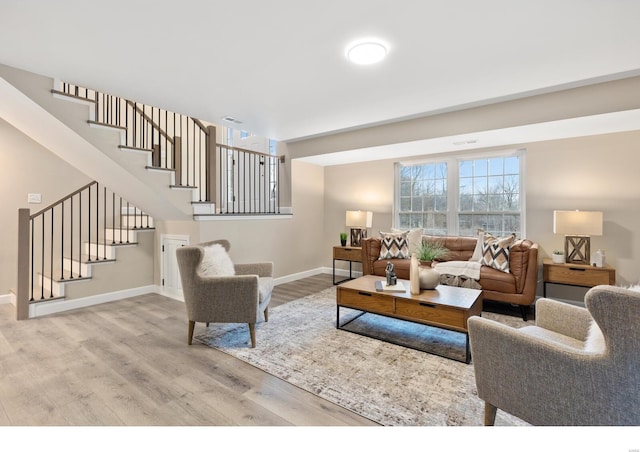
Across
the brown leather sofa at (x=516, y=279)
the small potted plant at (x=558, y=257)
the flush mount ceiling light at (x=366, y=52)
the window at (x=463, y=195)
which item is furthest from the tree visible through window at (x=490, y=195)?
the flush mount ceiling light at (x=366, y=52)

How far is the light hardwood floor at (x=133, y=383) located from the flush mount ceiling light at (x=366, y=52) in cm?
253

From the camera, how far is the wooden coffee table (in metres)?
2.44

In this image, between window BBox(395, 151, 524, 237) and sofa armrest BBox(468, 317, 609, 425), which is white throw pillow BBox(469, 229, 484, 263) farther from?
sofa armrest BBox(468, 317, 609, 425)

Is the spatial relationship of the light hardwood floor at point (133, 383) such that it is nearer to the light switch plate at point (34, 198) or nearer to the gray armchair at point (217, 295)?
the gray armchair at point (217, 295)

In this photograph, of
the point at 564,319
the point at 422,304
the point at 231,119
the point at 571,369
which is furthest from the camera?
the point at 231,119

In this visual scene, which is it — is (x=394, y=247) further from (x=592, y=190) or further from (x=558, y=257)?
(x=592, y=190)

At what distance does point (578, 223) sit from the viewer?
3432mm

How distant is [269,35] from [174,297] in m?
3.51

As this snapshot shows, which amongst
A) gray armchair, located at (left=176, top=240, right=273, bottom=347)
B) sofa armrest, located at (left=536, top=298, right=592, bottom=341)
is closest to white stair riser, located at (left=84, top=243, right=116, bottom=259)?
gray armchair, located at (left=176, top=240, right=273, bottom=347)

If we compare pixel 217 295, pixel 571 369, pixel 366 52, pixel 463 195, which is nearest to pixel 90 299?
pixel 217 295

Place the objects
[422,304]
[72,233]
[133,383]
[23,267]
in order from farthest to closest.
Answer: [72,233] < [23,267] < [422,304] < [133,383]

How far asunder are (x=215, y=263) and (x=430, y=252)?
2483 mm

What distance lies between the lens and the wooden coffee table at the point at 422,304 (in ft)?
8.00
